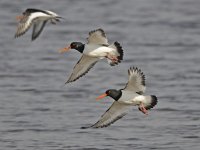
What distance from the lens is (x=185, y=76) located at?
1906cm

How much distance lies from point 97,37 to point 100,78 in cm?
551

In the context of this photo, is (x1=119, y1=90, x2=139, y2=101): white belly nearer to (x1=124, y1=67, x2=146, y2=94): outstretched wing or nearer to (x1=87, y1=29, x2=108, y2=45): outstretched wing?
(x1=124, y1=67, x2=146, y2=94): outstretched wing

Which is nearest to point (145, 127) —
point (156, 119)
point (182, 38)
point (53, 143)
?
point (156, 119)

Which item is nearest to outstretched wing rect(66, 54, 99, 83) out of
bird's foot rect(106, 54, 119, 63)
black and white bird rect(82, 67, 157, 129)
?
bird's foot rect(106, 54, 119, 63)

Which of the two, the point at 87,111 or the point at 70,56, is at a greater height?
the point at 70,56

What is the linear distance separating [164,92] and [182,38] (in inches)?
196

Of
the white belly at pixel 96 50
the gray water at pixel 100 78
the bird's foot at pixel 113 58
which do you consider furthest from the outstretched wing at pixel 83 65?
the gray water at pixel 100 78

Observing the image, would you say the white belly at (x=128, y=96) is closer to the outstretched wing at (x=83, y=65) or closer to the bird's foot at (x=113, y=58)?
the bird's foot at (x=113, y=58)

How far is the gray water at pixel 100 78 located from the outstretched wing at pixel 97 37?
1.62 metres

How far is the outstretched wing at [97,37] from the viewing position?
13.6 metres

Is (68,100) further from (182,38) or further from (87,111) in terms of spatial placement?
(182,38)

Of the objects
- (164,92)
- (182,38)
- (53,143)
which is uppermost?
(182,38)

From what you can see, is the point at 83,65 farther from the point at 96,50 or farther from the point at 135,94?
the point at 135,94

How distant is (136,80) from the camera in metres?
13.1
